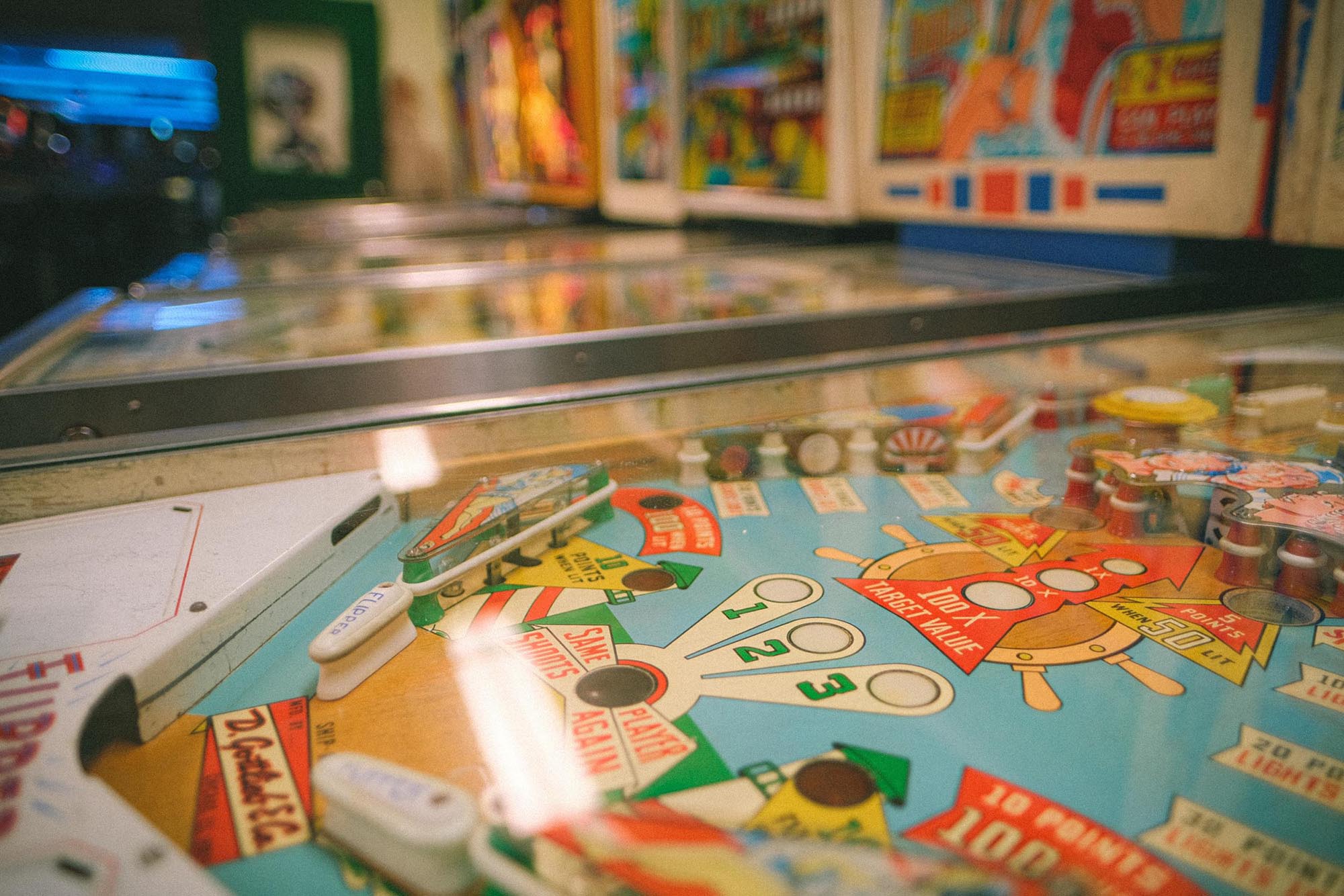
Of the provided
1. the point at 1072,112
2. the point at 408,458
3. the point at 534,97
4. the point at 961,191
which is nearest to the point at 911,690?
the point at 408,458

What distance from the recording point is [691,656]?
0.73m

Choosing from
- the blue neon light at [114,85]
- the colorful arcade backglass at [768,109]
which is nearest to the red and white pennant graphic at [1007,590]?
the colorful arcade backglass at [768,109]

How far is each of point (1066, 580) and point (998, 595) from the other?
79mm

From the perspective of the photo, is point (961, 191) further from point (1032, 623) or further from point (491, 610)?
point (491, 610)

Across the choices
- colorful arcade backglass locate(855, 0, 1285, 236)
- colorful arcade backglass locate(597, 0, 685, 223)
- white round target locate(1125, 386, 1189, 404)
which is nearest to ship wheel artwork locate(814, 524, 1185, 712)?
white round target locate(1125, 386, 1189, 404)

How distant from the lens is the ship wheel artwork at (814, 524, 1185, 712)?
0.69 m

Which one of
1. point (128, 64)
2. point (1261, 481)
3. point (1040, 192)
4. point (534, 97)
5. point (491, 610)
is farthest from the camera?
point (128, 64)

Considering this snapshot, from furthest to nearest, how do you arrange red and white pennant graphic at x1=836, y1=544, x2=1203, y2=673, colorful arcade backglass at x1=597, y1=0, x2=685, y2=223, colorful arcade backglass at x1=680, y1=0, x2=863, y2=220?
1. colorful arcade backglass at x1=597, y1=0, x2=685, y2=223
2. colorful arcade backglass at x1=680, y1=0, x2=863, y2=220
3. red and white pennant graphic at x1=836, y1=544, x2=1203, y2=673

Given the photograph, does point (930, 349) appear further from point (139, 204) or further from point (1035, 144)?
point (139, 204)

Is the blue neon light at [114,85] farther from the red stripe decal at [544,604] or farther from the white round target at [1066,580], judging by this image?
the white round target at [1066,580]

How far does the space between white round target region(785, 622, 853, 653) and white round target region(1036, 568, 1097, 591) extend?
226 mm

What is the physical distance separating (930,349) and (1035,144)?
2.72 feet

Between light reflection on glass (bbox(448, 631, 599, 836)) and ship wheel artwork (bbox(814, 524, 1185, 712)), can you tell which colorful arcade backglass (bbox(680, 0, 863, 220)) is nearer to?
ship wheel artwork (bbox(814, 524, 1185, 712))

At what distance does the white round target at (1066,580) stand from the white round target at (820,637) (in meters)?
0.23
